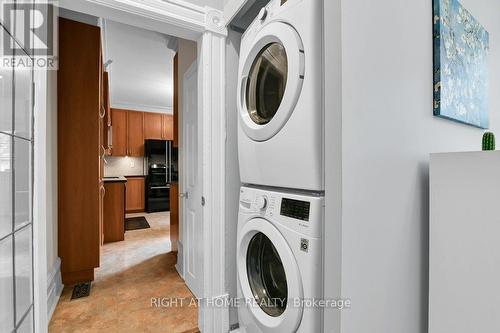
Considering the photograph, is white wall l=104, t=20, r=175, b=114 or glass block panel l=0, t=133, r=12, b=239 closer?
glass block panel l=0, t=133, r=12, b=239

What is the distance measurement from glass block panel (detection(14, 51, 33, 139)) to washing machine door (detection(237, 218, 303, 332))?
106 centimetres

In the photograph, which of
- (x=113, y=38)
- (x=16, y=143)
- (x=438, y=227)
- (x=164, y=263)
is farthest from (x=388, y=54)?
(x=113, y=38)

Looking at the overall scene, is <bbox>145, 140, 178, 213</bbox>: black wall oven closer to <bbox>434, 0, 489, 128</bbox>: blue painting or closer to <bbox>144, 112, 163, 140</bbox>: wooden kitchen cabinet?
<bbox>144, 112, 163, 140</bbox>: wooden kitchen cabinet

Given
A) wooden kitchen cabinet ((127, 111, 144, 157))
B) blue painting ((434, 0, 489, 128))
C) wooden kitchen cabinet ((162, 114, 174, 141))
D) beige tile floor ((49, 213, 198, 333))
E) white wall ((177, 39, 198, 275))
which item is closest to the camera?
blue painting ((434, 0, 489, 128))

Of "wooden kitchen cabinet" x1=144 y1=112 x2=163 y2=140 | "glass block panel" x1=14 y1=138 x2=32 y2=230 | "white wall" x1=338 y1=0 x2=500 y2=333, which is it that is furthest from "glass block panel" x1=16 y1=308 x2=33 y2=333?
"wooden kitchen cabinet" x1=144 y1=112 x2=163 y2=140

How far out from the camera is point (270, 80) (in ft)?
4.08

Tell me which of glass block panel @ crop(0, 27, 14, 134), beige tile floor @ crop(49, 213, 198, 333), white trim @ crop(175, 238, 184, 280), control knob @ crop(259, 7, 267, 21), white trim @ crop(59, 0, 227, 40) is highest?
white trim @ crop(59, 0, 227, 40)

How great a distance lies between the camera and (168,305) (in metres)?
1.97

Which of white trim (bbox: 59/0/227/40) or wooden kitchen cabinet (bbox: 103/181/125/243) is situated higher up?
white trim (bbox: 59/0/227/40)

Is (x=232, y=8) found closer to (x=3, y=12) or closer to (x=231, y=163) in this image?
(x=231, y=163)

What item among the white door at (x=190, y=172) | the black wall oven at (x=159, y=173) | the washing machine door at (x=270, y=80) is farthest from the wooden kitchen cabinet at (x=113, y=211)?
the washing machine door at (x=270, y=80)

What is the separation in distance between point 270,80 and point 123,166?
5.88 meters

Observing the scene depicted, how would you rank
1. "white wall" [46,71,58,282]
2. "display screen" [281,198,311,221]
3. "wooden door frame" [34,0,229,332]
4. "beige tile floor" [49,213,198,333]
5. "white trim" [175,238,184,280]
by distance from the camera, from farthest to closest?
"white trim" [175,238,184,280] < "white wall" [46,71,58,282] < "beige tile floor" [49,213,198,333] < "wooden door frame" [34,0,229,332] < "display screen" [281,198,311,221]

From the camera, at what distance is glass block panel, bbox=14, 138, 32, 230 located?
96cm
